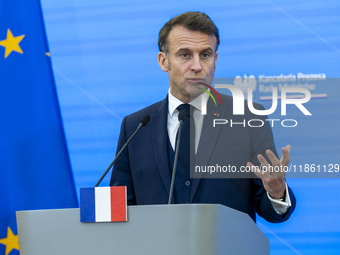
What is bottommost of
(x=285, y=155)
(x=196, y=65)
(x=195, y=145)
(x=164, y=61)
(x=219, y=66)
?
(x=285, y=155)

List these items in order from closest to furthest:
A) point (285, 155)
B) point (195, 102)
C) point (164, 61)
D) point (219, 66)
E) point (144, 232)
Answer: point (144, 232) < point (285, 155) < point (195, 102) < point (164, 61) < point (219, 66)

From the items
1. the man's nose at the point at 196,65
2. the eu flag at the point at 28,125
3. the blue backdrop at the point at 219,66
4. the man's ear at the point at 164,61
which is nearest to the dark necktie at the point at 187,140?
the man's nose at the point at 196,65

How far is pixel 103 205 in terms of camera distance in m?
1.11

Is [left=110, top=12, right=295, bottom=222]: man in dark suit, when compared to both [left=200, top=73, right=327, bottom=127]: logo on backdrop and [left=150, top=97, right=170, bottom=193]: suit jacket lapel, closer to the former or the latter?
[left=150, top=97, right=170, bottom=193]: suit jacket lapel

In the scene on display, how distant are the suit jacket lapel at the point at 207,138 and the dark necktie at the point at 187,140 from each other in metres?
0.04

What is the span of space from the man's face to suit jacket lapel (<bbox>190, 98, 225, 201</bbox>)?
0.39 ft

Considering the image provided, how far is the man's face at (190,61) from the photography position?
1940 millimetres

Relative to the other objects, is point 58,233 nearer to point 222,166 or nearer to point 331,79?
point 222,166

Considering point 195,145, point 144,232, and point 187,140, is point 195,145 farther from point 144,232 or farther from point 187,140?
point 144,232

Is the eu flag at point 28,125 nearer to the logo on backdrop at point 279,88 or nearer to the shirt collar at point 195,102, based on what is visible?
the shirt collar at point 195,102

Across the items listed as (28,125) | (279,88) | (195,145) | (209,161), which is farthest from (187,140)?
(28,125)

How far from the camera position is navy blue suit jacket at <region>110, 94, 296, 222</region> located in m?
1.74

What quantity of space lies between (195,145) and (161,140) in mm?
163

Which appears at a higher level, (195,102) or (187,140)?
(195,102)
